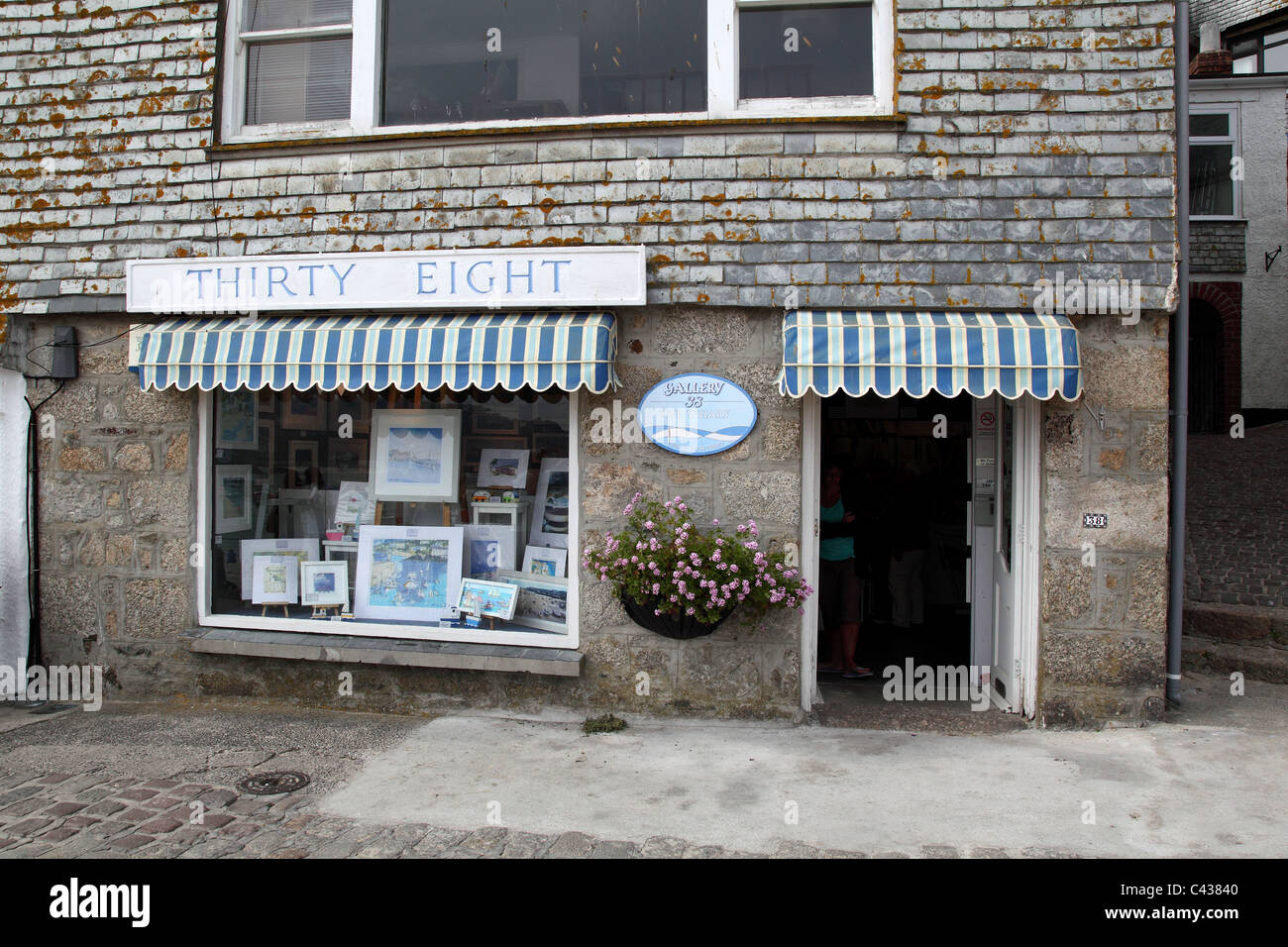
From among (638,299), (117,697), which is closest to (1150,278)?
(638,299)

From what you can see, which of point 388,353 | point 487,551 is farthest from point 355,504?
point 388,353

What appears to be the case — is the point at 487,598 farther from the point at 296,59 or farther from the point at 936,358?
the point at 296,59

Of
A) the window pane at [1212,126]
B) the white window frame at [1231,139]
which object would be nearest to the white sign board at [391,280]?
the white window frame at [1231,139]

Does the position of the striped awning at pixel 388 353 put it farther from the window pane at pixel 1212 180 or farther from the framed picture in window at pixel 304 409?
the window pane at pixel 1212 180

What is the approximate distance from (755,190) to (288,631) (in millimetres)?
4311

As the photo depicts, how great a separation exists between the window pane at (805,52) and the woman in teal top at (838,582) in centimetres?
283

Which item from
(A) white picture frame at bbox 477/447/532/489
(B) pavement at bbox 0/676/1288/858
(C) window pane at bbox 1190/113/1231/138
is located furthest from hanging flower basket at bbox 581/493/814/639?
(C) window pane at bbox 1190/113/1231/138

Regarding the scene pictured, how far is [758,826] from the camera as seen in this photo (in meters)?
4.10

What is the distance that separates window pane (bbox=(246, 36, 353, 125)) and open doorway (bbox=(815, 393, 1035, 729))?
160 inches

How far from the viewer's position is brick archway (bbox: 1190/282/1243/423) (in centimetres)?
1516

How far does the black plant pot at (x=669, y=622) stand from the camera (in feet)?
17.5

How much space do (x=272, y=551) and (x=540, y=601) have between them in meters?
2.06

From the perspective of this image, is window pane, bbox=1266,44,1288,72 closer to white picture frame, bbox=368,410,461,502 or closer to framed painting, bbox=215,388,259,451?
white picture frame, bbox=368,410,461,502

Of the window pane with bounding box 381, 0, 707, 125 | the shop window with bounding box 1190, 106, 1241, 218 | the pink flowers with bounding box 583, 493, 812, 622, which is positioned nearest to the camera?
the pink flowers with bounding box 583, 493, 812, 622
